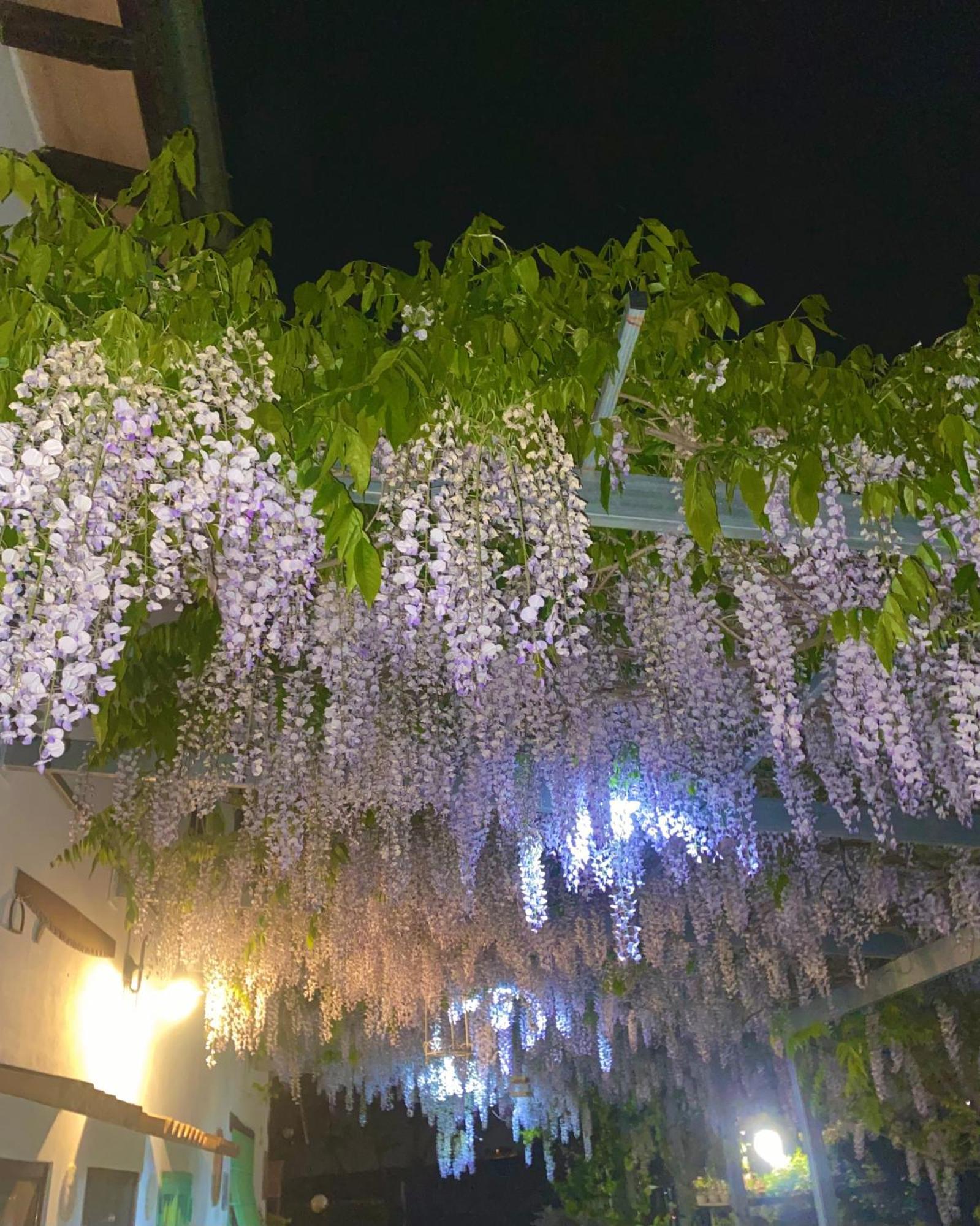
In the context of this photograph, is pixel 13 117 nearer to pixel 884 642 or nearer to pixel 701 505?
pixel 701 505

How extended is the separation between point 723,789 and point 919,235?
227 centimetres

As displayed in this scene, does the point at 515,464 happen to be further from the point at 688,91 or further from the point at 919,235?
the point at 919,235

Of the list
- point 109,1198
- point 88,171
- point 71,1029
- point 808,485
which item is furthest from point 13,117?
point 109,1198

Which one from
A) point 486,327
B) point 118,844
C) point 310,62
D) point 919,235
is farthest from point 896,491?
point 118,844

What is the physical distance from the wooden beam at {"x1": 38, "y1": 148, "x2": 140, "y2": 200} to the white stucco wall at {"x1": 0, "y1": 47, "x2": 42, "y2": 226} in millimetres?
53

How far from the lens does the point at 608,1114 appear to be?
1033 cm

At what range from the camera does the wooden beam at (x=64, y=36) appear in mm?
2217

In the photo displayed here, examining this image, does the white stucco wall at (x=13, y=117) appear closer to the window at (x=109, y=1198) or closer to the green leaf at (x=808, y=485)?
the green leaf at (x=808, y=485)

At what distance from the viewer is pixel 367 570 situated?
183cm

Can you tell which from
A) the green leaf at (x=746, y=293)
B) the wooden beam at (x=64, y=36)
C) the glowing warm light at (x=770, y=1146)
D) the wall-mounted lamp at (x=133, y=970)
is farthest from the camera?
the glowing warm light at (x=770, y=1146)

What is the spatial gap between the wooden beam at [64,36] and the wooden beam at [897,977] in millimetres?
5788

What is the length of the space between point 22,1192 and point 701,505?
11.9 feet

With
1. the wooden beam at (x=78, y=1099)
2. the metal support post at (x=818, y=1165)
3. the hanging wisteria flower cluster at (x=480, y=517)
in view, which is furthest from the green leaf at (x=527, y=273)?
the metal support post at (x=818, y=1165)

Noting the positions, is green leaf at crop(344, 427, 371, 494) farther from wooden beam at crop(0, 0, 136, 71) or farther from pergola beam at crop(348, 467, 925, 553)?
wooden beam at crop(0, 0, 136, 71)
